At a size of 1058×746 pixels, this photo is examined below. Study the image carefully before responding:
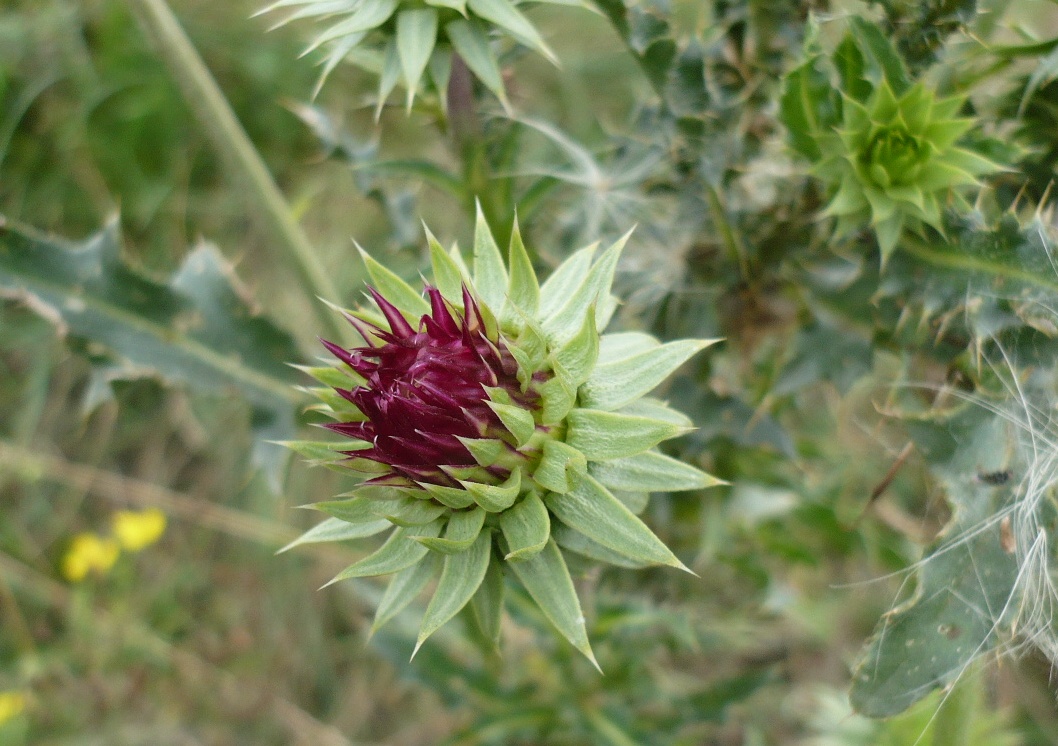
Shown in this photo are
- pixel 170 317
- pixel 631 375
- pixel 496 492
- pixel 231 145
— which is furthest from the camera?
pixel 170 317

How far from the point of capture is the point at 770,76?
85.7 inches

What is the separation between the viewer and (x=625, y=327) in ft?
7.91

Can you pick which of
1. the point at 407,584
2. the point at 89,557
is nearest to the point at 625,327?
the point at 407,584

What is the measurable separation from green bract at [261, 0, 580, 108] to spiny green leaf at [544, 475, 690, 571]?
762mm

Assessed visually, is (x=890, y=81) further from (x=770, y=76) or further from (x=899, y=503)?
(x=899, y=503)

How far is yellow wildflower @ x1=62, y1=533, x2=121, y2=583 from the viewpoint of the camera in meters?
4.01

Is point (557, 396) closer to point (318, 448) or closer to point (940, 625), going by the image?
point (318, 448)

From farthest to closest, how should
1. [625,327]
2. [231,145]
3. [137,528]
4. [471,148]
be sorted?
1. [137,528]
2. [625,327]
3. [231,145]
4. [471,148]

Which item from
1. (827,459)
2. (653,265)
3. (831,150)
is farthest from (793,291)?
(827,459)

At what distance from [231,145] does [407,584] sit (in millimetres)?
1416

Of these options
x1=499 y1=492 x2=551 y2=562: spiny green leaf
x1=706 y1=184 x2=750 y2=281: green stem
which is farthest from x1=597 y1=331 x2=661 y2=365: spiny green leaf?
x1=706 y1=184 x2=750 y2=281: green stem

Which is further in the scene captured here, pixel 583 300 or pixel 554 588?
pixel 583 300

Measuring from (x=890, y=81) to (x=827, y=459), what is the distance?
5.34 ft

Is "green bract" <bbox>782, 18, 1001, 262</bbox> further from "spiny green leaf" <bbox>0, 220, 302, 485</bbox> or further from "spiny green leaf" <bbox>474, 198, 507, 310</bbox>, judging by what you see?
"spiny green leaf" <bbox>0, 220, 302, 485</bbox>
